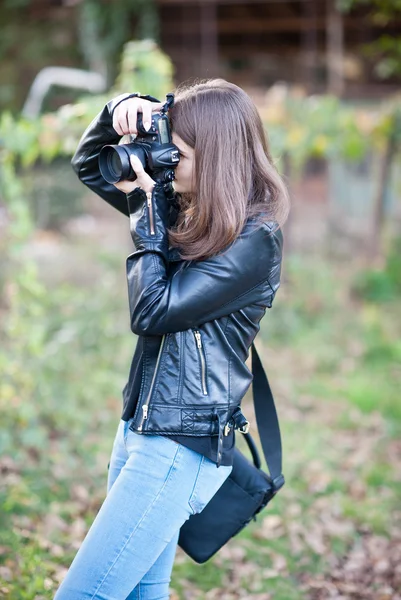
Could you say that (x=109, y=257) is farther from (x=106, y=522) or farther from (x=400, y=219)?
(x=106, y=522)

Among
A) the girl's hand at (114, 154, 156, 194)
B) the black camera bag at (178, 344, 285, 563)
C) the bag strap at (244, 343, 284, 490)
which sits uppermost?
the girl's hand at (114, 154, 156, 194)

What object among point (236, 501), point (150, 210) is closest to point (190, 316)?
point (150, 210)

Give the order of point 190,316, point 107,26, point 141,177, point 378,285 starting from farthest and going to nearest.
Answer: point 107,26 → point 378,285 → point 141,177 → point 190,316

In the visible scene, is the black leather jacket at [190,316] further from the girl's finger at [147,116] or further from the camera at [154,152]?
the girl's finger at [147,116]

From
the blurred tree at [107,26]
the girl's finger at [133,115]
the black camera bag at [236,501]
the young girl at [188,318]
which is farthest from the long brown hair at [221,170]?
the blurred tree at [107,26]

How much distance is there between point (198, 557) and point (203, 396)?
73 cm

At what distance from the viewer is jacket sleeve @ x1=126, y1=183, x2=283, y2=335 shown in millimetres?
1975

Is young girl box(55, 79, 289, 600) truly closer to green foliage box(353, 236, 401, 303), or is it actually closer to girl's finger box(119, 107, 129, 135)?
girl's finger box(119, 107, 129, 135)

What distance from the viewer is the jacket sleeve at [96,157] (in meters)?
2.40

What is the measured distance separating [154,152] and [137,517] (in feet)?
3.34

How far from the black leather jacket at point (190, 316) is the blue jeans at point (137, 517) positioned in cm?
7

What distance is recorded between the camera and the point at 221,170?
80.1 inches

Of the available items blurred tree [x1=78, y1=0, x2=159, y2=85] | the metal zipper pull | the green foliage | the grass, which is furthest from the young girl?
blurred tree [x1=78, y1=0, x2=159, y2=85]

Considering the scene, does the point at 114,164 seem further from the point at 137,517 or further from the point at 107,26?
the point at 107,26
